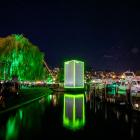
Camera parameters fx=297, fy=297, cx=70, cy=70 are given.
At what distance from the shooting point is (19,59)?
44438 millimetres

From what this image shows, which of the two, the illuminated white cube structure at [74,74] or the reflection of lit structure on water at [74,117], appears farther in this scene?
the illuminated white cube structure at [74,74]

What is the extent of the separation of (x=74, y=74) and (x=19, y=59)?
13875mm

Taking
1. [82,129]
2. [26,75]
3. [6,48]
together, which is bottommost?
[82,129]

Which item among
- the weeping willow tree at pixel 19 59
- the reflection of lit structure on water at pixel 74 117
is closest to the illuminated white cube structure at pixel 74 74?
the weeping willow tree at pixel 19 59

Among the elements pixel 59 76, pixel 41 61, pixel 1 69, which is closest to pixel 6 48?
pixel 1 69

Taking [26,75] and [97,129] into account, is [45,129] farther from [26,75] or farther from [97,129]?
[26,75]

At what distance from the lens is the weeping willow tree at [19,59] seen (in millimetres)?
43438

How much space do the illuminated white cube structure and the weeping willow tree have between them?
9952 millimetres

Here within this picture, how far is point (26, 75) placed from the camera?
44875 millimetres

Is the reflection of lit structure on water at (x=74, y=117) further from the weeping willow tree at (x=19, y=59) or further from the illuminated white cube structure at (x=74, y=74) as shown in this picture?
the illuminated white cube structure at (x=74, y=74)

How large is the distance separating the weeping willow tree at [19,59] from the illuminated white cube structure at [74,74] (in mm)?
9952

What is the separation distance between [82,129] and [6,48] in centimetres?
3348

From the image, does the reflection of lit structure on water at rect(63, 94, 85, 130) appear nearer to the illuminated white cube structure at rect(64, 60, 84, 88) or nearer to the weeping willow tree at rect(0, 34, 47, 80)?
the weeping willow tree at rect(0, 34, 47, 80)

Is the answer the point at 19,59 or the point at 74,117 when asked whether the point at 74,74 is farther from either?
the point at 74,117
